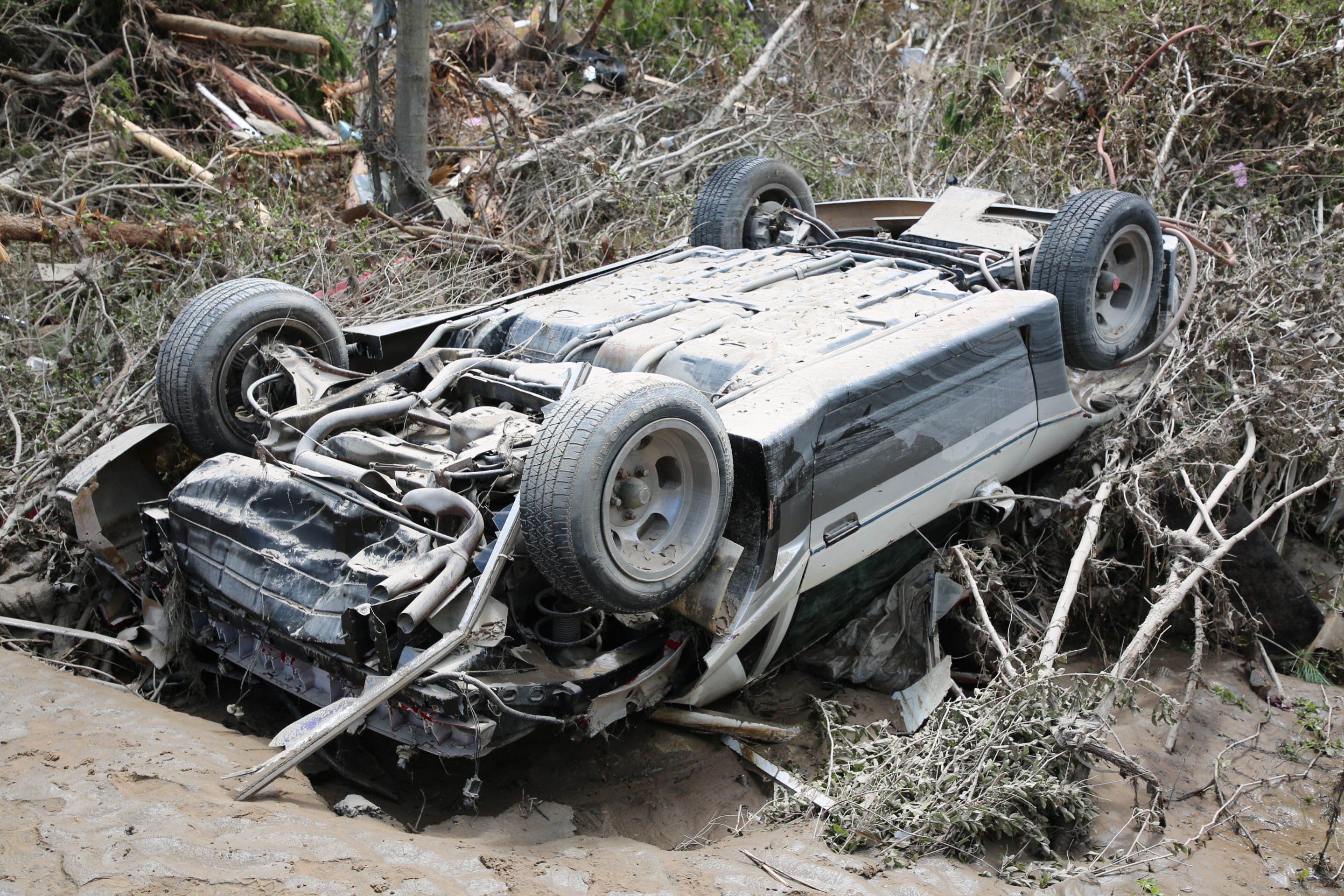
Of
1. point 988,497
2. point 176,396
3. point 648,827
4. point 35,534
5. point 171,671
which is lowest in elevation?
point 648,827

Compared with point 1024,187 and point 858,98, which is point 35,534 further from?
point 858,98

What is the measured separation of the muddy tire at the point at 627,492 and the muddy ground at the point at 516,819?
82 centimetres

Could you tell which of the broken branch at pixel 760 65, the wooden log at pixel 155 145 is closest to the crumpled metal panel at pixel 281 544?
the wooden log at pixel 155 145

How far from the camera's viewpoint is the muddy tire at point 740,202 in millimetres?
5578

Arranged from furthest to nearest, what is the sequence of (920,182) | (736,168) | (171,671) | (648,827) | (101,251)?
1. (920,182)
2. (101,251)
3. (736,168)
4. (171,671)
5. (648,827)

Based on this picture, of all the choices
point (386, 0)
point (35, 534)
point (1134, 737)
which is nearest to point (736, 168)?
point (386, 0)

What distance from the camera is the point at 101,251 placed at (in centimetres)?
609

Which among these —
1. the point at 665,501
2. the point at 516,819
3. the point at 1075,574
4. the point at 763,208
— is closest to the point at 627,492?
the point at 665,501

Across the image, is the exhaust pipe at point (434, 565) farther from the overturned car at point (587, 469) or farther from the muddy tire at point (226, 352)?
the muddy tire at point (226, 352)

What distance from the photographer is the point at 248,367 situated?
429 centimetres

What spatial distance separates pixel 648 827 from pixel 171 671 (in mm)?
1917

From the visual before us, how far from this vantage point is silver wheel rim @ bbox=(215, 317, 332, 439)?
4203 millimetres

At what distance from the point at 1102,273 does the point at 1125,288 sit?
296 mm

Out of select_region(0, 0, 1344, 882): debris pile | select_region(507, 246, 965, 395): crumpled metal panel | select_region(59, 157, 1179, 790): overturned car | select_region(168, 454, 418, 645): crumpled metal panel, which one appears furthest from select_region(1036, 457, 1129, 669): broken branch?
select_region(168, 454, 418, 645): crumpled metal panel
